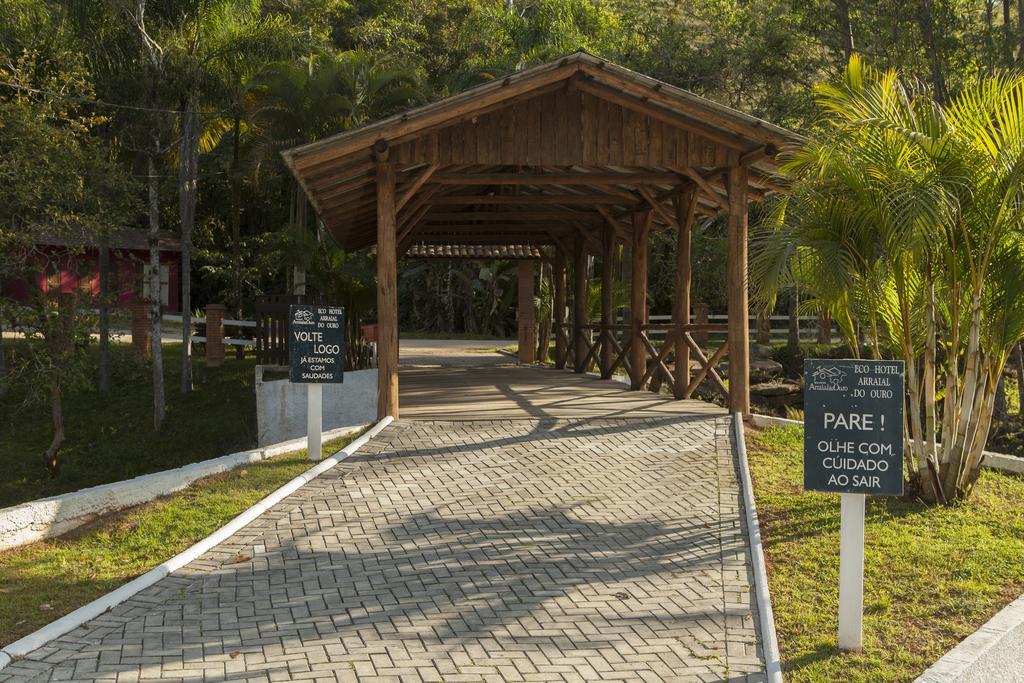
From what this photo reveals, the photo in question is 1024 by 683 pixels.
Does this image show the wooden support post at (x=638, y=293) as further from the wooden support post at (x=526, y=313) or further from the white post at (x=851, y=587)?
the white post at (x=851, y=587)

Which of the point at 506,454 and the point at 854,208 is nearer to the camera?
the point at 854,208

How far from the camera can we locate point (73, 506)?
898cm

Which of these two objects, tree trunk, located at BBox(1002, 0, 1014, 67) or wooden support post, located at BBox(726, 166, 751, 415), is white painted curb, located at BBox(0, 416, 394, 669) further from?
tree trunk, located at BBox(1002, 0, 1014, 67)

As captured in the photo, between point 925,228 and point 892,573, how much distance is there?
2.76m

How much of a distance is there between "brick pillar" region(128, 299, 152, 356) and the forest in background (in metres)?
3.07

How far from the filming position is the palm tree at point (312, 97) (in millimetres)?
26906

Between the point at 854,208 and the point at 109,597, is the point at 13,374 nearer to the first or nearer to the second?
the point at 109,597

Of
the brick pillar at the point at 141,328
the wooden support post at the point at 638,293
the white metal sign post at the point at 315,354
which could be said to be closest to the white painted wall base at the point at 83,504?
the white metal sign post at the point at 315,354

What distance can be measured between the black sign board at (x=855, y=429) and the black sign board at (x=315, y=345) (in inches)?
226

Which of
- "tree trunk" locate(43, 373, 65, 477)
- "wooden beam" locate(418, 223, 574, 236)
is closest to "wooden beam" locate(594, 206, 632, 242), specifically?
"wooden beam" locate(418, 223, 574, 236)

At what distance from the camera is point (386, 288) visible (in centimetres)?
1256

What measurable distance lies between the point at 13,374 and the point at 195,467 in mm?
9253

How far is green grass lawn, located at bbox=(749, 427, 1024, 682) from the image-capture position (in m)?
6.05

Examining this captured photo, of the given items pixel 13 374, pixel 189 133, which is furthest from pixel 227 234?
pixel 13 374
